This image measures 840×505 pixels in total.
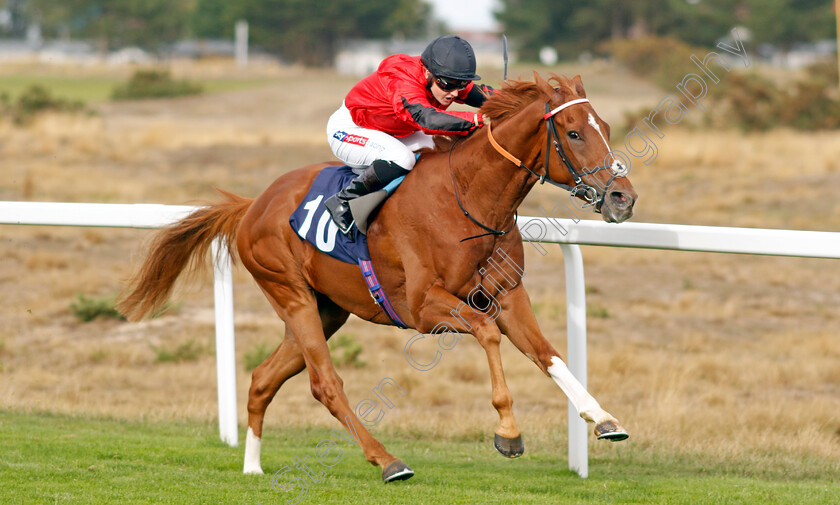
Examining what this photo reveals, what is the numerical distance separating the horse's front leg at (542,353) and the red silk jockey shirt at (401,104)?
784 mm

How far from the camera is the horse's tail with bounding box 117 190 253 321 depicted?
550cm

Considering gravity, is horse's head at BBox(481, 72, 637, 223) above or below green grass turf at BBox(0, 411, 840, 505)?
above

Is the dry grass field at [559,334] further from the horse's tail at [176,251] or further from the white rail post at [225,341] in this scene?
the white rail post at [225,341]

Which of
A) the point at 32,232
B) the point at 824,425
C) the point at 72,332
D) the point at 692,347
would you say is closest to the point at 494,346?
the point at 824,425

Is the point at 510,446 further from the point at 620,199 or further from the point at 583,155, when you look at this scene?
the point at 583,155

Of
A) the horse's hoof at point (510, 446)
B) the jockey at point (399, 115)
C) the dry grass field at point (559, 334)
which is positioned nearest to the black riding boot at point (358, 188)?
the jockey at point (399, 115)

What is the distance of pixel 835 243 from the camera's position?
165 inches

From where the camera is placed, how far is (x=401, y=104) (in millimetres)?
4379

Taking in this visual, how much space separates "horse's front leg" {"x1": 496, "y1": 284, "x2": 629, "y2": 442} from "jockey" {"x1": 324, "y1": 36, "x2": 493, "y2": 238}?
80 centimetres

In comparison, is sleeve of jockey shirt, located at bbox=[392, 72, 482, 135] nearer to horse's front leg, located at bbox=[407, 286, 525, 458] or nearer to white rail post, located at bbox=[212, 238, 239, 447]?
horse's front leg, located at bbox=[407, 286, 525, 458]

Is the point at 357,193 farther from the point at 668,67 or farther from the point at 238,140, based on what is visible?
the point at 668,67

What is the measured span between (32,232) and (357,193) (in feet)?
35.5

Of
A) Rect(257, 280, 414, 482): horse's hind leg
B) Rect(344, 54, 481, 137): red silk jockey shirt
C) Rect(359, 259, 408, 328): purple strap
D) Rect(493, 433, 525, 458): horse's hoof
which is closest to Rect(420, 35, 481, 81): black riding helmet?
Rect(344, 54, 481, 137): red silk jockey shirt

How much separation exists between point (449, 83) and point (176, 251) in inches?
79.2
